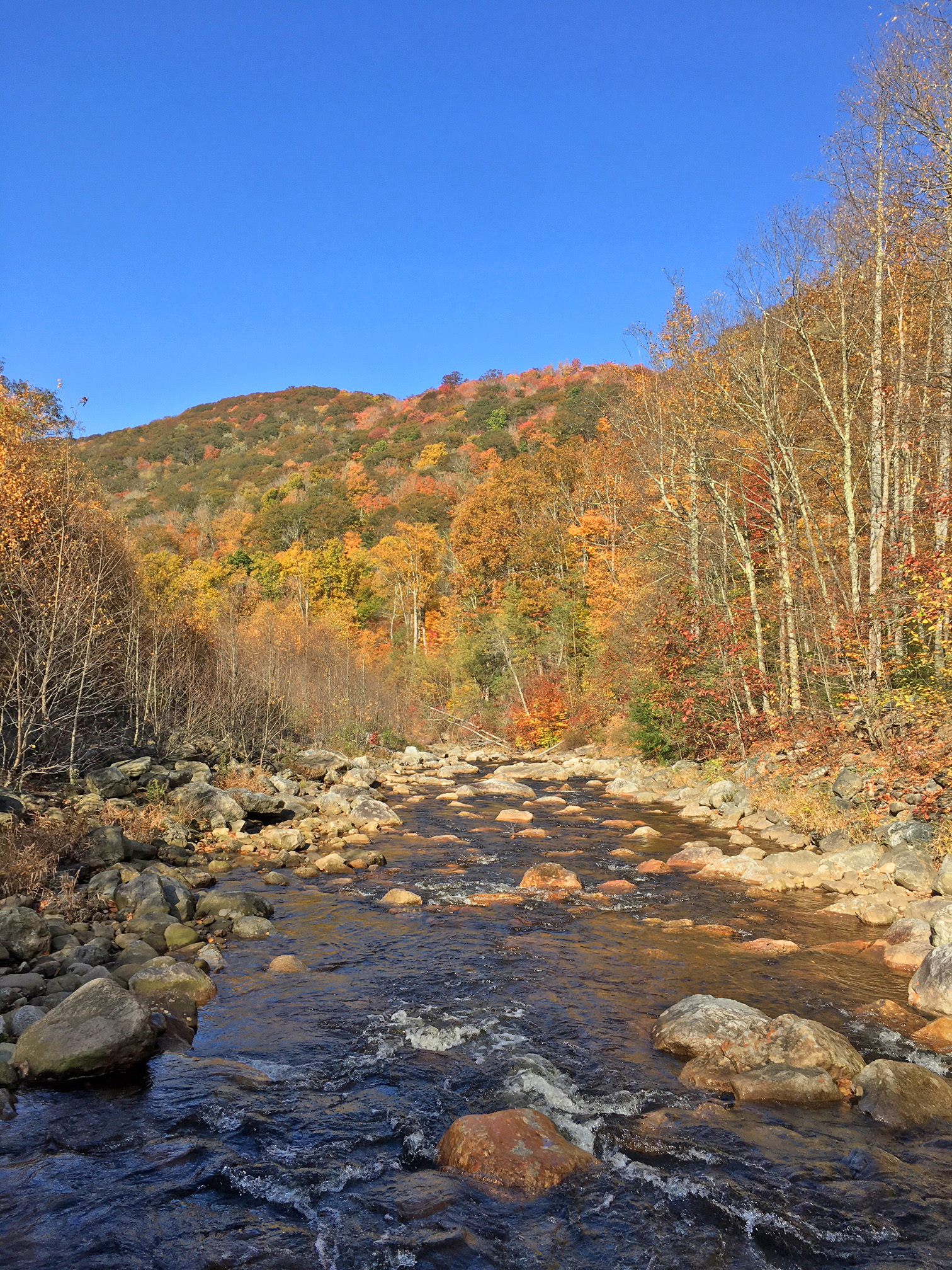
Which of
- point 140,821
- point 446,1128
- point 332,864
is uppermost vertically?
point 140,821

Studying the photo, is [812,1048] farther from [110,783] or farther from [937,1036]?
[110,783]

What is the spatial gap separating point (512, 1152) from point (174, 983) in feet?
12.6

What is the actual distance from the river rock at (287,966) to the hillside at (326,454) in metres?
36.1

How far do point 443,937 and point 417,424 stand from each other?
76.9m

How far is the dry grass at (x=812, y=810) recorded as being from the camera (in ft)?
38.5

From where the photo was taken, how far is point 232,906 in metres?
9.48

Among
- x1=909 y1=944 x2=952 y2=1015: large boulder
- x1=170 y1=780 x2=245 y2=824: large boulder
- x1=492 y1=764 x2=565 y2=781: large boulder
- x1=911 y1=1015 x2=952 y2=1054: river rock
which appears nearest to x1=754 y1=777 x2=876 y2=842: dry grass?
x1=909 y1=944 x2=952 y2=1015: large boulder

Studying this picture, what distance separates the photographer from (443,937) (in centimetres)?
895

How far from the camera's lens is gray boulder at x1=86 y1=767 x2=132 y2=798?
531 inches

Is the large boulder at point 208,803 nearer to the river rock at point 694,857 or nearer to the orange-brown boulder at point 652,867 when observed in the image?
the orange-brown boulder at point 652,867

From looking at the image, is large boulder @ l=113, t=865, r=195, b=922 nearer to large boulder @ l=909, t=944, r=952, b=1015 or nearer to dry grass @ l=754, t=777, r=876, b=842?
large boulder @ l=909, t=944, r=952, b=1015

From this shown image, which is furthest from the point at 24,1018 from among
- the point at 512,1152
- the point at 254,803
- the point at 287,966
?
the point at 254,803

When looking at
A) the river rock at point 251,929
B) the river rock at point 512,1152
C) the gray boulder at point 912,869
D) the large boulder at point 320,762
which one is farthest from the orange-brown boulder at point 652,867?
the large boulder at point 320,762

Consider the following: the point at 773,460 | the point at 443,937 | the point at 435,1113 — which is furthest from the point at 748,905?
the point at 773,460
